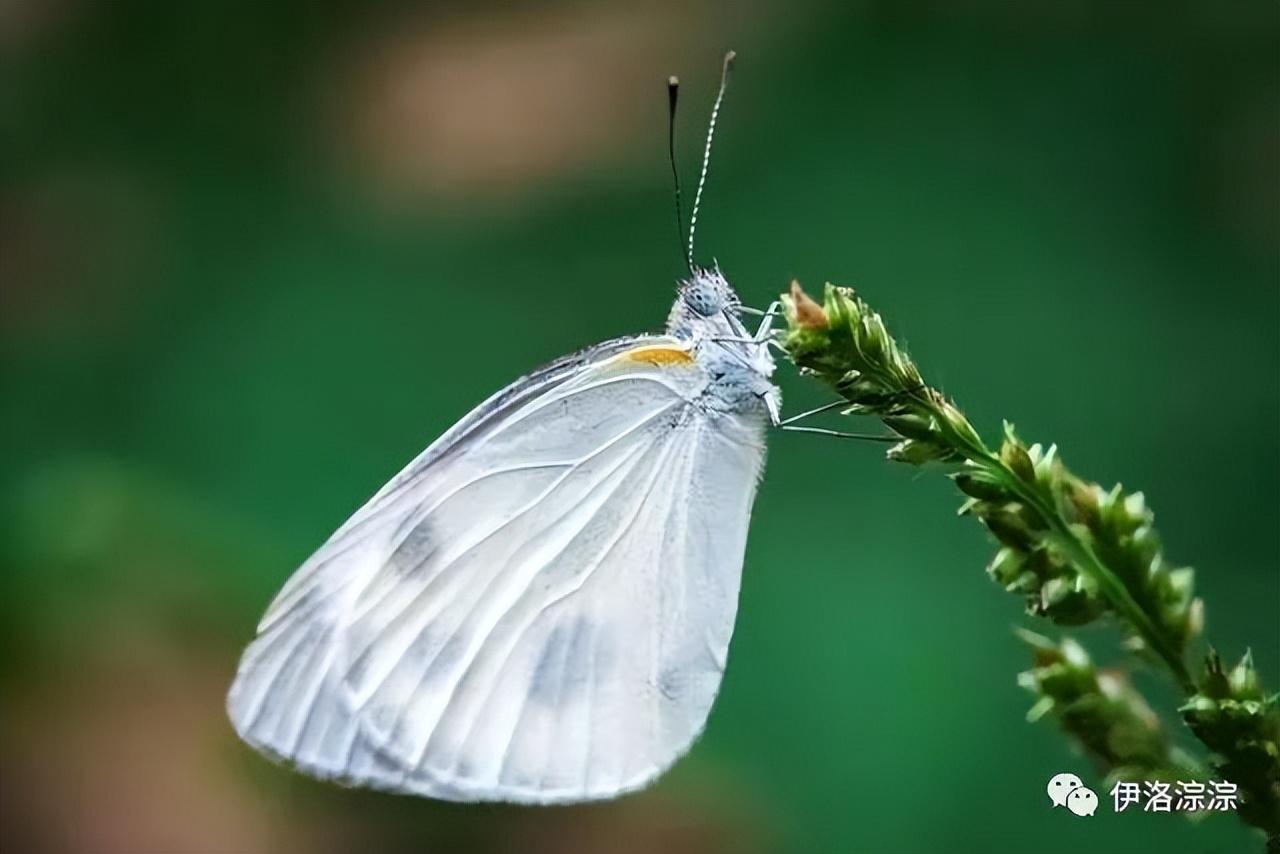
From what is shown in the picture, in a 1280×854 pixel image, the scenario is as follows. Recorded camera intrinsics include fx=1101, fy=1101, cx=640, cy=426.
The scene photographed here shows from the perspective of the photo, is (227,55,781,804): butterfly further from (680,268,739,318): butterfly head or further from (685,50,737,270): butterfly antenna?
(685,50,737,270): butterfly antenna

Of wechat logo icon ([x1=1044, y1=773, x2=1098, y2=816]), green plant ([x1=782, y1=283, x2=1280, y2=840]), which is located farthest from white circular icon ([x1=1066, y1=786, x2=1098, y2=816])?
green plant ([x1=782, y1=283, x2=1280, y2=840])

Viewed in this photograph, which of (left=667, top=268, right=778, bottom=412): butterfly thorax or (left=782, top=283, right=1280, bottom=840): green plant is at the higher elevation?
(left=667, top=268, right=778, bottom=412): butterfly thorax

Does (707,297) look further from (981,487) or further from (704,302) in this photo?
(981,487)

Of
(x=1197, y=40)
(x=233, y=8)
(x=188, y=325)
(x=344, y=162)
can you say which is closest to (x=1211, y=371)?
(x=1197, y=40)

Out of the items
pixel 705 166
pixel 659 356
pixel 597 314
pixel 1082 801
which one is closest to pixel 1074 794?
pixel 1082 801

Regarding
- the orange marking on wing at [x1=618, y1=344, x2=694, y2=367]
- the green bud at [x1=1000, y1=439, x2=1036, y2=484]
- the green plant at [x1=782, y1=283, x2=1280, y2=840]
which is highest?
the orange marking on wing at [x1=618, y1=344, x2=694, y2=367]

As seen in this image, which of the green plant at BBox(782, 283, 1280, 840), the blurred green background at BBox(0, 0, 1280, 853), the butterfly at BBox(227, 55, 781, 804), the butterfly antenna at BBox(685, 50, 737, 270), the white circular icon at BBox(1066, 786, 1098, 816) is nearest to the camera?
the green plant at BBox(782, 283, 1280, 840)

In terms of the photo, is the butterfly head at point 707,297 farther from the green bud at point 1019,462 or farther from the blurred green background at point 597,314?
the green bud at point 1019,462
